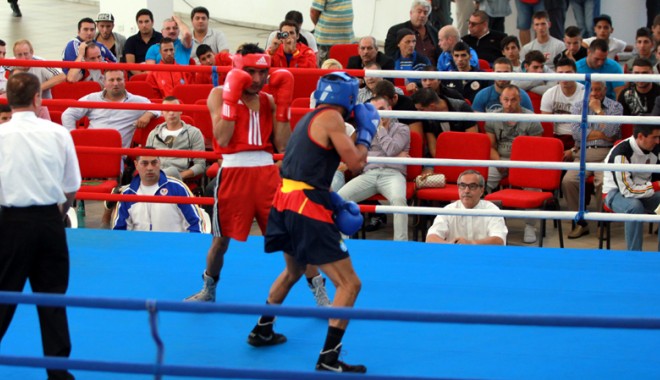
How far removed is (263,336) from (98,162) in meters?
3.26

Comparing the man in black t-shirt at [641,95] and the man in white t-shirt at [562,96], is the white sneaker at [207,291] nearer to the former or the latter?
the man in white t-shirt at [562,96]

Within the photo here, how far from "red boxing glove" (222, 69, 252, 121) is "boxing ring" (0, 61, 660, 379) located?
88 centimetres

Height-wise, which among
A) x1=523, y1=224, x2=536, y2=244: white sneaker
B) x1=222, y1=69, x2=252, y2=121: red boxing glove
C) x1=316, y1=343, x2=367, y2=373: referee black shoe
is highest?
x1=222, y1=69, x2=252, y2=121: red boxing glove

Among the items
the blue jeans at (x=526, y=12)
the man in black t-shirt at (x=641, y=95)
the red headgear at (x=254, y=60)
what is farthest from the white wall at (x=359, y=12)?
the red headgear at (x=254, y=60)

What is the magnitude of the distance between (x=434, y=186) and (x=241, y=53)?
2.78 m

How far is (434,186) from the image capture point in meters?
7.06

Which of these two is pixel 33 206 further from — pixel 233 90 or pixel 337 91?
pixel 337 91

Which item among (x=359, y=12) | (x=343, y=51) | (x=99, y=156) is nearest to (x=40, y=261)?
(x=99, y=156)

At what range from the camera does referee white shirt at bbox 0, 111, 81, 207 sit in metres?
3.79

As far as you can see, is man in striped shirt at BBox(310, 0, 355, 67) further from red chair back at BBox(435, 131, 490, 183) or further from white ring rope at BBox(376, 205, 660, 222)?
white ring rope at BBox(376, 205, 660, 222)

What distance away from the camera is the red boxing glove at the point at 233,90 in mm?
4508

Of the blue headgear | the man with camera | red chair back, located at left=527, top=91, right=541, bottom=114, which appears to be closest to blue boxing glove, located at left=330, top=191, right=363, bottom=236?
the blue headgear

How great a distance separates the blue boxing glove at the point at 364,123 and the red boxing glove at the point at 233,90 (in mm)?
543

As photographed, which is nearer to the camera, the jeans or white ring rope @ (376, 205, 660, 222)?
white ring rope @ (376, 205, 660, 222)
